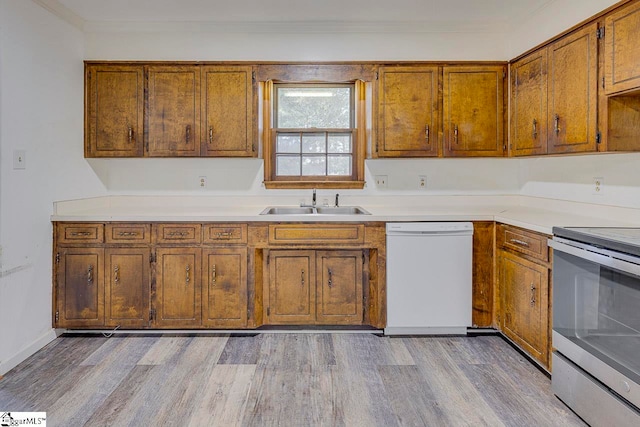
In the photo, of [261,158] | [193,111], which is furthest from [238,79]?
[261,158]

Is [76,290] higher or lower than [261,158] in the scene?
lower

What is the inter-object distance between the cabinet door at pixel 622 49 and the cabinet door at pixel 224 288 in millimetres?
2526

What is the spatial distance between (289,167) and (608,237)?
249 cm

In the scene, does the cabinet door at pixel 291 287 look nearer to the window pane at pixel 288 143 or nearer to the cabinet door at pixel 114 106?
the window pane at pixel 288 143

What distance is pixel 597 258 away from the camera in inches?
76.4

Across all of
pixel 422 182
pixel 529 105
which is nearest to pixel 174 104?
pixel 422 182

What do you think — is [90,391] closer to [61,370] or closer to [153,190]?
[61,370]

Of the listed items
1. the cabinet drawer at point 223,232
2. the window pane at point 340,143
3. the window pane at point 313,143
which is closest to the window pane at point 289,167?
the window pane at point 313,143

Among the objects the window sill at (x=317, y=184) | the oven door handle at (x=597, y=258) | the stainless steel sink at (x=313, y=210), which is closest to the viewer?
the oven door handle at (x=597, y=258)

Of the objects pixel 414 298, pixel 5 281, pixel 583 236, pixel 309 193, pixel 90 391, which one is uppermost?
pixel 309 193

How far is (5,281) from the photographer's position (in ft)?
8.48

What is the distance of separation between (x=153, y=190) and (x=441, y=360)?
9.08ft

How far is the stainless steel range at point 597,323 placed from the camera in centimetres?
177

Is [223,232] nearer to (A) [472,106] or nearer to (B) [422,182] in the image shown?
(B) [422,182]
